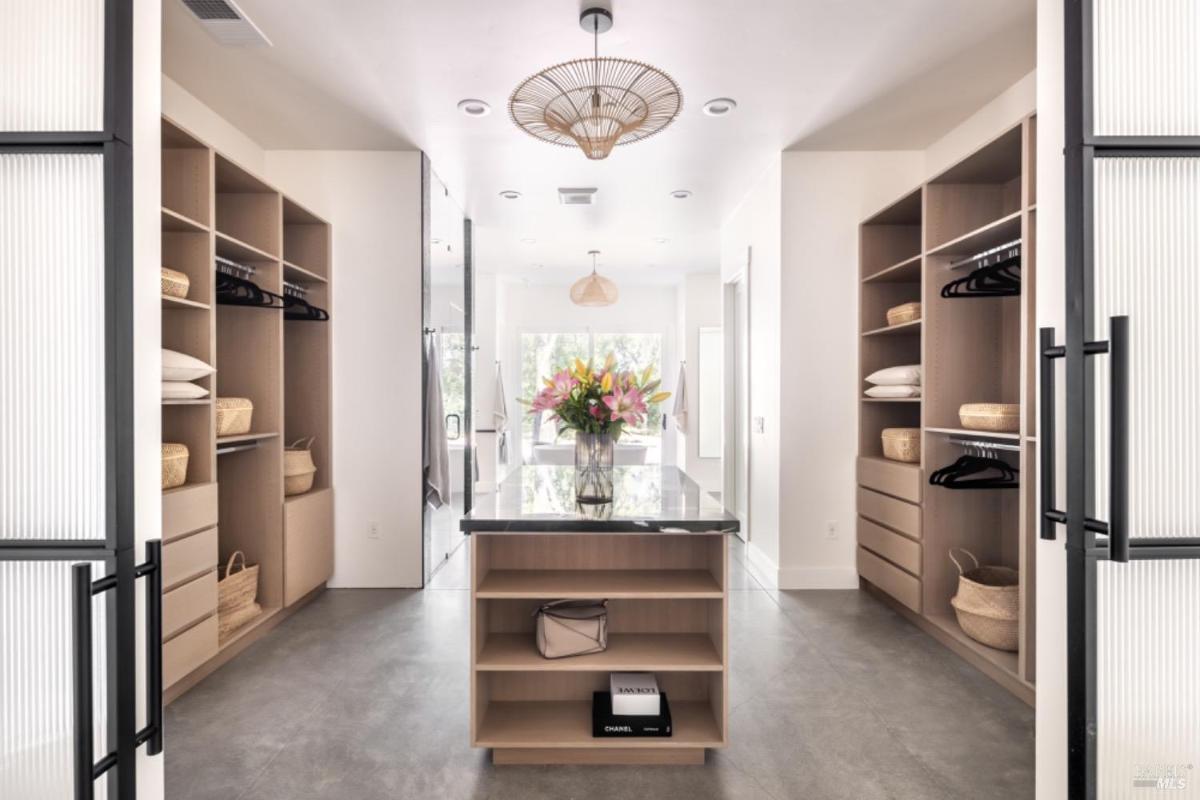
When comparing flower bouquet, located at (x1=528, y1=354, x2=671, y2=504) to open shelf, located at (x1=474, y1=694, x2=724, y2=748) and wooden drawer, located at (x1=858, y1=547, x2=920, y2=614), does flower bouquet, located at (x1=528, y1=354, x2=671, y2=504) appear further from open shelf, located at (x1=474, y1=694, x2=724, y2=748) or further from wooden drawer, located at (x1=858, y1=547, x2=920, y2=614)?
wooden drawer, located at (x1=858, y1=547, x2=920, y2=614)

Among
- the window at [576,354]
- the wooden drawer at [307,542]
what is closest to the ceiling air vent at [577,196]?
the wooden drawer at [307,542]

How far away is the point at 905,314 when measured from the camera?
359 cm

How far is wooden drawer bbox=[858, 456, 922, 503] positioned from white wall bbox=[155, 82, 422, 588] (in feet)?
9.32

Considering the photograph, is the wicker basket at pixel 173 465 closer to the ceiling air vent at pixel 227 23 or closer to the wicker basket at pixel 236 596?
the wicker basket at pixel 236 596

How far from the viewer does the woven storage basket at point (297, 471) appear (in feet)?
11.9

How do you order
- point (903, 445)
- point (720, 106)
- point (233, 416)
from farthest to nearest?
point (903, 445)
point (720, 106)
point (233, 416)

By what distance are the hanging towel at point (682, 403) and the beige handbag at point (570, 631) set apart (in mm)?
6388

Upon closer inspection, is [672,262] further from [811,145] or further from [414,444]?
[414,444]

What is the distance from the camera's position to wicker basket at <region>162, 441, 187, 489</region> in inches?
103

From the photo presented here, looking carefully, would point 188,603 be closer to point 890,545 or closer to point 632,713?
point 632,713

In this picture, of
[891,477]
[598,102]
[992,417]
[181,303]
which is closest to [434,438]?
[181,303]

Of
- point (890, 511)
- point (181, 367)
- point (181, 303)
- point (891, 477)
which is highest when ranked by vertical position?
point (181, 303)

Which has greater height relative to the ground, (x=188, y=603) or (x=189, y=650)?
(x=188, y=603)
